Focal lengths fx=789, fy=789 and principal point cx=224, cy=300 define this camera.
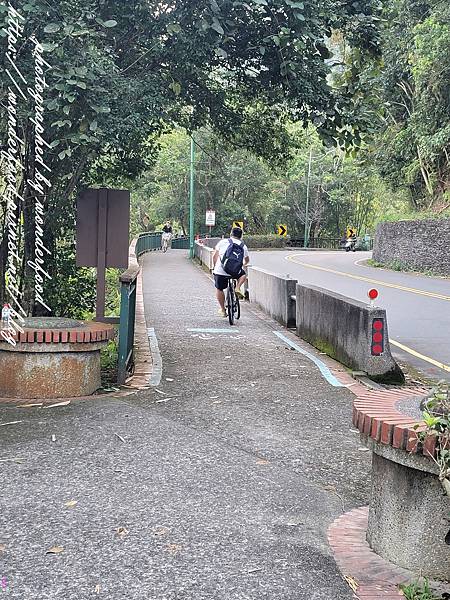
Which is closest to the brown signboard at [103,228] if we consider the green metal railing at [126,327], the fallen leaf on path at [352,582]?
the green metal railing at [126,327]

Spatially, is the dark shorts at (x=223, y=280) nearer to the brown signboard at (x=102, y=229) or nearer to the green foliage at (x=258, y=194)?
the brown signboard at (x=102, y=229)

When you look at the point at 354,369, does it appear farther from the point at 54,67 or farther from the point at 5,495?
the point at 5,495

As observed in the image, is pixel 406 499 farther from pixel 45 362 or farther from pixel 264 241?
pixel 264 241

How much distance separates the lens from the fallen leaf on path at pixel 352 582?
3718 millimetres

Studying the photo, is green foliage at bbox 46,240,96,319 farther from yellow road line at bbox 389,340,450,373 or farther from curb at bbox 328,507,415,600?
curb at bbox 328,507,415,600

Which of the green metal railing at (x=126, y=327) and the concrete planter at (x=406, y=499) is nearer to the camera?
the concrete planter at (x=406, y=499)

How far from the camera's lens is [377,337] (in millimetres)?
9312

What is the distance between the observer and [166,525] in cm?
443

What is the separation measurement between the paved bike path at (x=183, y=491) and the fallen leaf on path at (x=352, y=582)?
38mm

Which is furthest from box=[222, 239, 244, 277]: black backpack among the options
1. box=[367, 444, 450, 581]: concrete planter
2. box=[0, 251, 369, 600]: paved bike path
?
box=[367, 444, 450, 581]: concrete planter

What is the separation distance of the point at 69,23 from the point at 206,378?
4.01m

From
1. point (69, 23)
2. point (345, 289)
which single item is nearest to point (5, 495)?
point (69, 23)

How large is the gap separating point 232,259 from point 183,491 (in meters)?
9.23

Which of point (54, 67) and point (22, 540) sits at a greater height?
point (54, 67)
